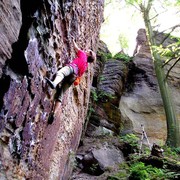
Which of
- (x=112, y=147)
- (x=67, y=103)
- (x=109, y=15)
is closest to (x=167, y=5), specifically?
(x=109, y=15)

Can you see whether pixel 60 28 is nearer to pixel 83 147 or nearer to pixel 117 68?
pixel 83 147

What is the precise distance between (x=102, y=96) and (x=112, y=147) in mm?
3430

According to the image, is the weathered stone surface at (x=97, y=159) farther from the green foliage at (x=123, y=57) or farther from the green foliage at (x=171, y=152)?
the green foliage at (x=123, y=57)

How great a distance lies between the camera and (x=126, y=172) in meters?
7.71

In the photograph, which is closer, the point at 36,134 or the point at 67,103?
the point at 36,134

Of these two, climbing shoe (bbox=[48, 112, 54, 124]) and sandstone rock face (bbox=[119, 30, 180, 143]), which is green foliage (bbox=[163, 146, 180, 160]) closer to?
sandstone rock face (bbox=[119, 30, 180, 143])

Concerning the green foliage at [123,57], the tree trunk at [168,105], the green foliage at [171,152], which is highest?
the green foliage at [123,57]

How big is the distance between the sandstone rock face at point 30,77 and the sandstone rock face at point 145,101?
10.3m

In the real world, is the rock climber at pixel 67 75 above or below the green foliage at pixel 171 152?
below

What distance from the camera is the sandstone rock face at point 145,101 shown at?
15266mm

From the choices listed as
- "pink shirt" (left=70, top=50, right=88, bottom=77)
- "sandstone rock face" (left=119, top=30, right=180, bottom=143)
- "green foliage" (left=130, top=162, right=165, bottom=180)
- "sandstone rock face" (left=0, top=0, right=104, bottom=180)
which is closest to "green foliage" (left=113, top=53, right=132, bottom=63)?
"sandstone rock face" (left=119, top=30, right=180, bottom=143)

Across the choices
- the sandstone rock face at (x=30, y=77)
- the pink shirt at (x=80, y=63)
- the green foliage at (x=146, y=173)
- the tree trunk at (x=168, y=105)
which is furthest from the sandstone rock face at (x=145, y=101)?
the sandstone rock face at (x=30, y=77)

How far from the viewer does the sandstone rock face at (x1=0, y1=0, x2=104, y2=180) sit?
2.73 metres

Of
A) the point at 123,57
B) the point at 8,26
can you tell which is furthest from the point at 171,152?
the point at 8,26
